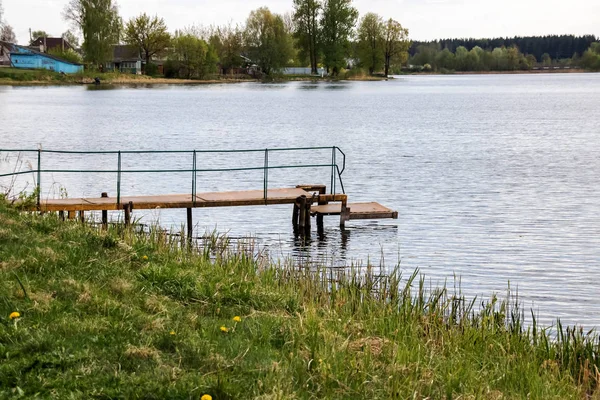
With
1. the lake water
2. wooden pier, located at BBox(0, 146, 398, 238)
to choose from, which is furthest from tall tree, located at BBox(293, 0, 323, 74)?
wooden pier, located at BBox(0, 146, 398, 238)

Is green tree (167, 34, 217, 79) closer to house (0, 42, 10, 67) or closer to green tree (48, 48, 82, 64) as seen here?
green tree (48, 48, 82, 64)

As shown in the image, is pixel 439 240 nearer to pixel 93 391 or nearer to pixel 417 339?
pixel 417 339

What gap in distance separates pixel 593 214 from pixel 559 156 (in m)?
16.1

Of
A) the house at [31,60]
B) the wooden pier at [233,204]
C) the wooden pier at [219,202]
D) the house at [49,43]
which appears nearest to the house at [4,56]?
the house at [31,60]

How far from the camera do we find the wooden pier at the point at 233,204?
58.4 ft

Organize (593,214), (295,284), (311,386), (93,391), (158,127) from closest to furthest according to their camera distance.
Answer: (93,391), (311,386), (295,284), (593,214), (158,127)

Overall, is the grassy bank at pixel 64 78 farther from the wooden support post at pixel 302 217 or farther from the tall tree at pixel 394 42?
the wooden support post at pixel 302 217

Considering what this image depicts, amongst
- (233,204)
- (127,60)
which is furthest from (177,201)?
(127,60)

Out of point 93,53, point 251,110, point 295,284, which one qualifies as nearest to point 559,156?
point 295,284

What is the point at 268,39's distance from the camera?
149625mm

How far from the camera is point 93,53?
125375mm

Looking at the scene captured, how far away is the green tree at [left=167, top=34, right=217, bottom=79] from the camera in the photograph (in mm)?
139500

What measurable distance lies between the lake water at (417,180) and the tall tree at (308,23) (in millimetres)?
79669

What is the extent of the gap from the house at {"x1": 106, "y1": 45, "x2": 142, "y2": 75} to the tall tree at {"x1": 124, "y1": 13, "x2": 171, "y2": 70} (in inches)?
69.4
